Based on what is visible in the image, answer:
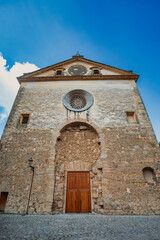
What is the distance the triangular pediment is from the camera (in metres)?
10.5

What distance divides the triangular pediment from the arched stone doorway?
4791 mm

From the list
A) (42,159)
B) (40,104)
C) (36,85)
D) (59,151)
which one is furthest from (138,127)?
(36,85)

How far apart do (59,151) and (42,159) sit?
1.25 meters

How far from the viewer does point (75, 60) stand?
12078mm

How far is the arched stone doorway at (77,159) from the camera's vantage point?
682 cm

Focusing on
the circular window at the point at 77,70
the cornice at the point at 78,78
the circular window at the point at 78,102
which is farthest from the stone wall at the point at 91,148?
the circular window at the point at 77,70

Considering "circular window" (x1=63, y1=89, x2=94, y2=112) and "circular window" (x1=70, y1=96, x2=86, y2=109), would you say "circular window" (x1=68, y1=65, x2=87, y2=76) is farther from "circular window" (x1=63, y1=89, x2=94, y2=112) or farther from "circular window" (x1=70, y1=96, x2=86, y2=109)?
"circular window" (x1=70, y1=96, x2=86, y2=109)

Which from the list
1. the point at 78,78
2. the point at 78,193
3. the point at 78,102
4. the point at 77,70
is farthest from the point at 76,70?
the point at 78,193

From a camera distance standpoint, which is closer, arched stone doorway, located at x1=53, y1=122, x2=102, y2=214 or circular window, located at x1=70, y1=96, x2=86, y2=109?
arched stone doorway, located at x1=53, y1=122, x2=102, y2=214

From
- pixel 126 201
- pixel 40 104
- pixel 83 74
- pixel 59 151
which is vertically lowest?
pixel 126 201

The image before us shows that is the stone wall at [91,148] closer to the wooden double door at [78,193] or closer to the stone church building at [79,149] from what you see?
the stone church building at [79,149]

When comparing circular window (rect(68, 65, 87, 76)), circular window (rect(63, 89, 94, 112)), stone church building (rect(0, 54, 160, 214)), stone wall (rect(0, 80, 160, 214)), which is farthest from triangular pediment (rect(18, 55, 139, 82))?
circular window (rect(63, 89, 94, 112))

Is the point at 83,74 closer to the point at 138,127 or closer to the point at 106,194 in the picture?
the point at 138,127

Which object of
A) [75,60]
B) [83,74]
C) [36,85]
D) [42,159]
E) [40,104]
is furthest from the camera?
[75,60]
